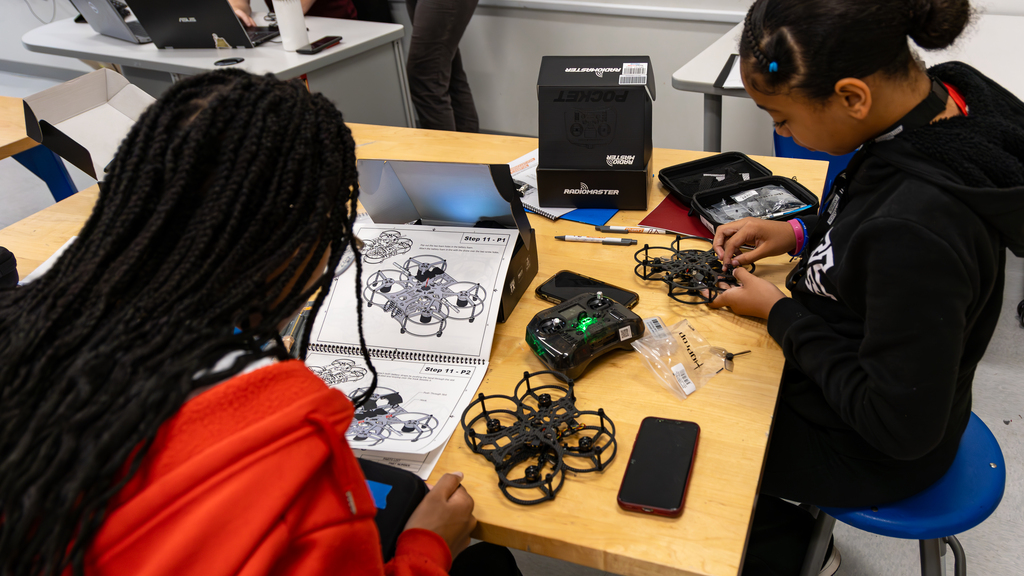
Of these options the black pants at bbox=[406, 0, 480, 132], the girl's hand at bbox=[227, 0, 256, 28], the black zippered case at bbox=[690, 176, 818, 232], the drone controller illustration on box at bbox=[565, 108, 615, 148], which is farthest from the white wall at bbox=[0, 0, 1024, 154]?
the drone controller illustration on box at bbox=[565, 108, 615, 148]

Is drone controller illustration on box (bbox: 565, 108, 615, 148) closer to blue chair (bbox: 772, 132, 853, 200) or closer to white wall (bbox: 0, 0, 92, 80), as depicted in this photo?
blue chair (bbox: 772, 132, 853, 200)

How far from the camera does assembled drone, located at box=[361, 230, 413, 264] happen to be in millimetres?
1085

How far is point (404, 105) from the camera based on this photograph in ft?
9.25

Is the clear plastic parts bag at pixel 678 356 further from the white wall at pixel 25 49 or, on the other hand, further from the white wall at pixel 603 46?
the white wall at pixel 25 49

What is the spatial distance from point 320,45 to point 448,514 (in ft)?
6.93

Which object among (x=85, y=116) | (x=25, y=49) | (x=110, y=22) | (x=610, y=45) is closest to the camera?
(x=85, y=116)

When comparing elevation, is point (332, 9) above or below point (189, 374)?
below

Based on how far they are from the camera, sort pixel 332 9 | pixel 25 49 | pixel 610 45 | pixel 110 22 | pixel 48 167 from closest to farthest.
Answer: pixel 48 167 → pixel 110 22 → pixel 332 9 → pixel 610 45 → pixel 25 49

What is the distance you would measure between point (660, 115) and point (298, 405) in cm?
298

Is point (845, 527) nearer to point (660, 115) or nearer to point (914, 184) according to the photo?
point (914, 184)

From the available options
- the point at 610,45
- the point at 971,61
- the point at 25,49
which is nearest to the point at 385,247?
the point at 971,61

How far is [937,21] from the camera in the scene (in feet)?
2.40

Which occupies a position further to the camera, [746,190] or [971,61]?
[971,61]

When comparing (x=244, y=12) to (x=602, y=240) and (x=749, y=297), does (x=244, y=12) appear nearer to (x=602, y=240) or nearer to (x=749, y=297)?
(x=602, y=240)
